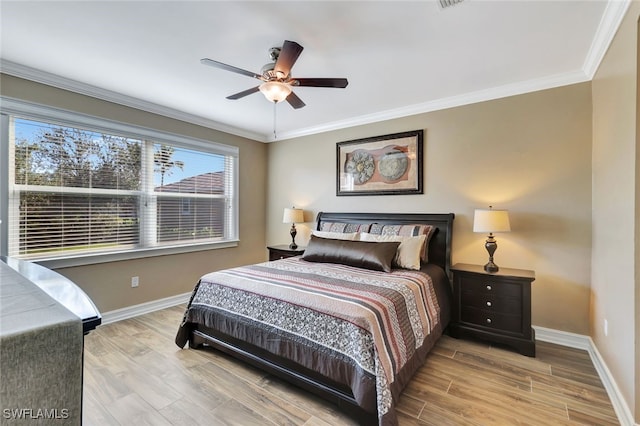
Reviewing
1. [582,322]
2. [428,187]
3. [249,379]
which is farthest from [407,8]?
[582,322]

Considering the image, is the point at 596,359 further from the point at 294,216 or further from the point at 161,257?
the point at 161,257

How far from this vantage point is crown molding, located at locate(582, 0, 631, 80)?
1.83m

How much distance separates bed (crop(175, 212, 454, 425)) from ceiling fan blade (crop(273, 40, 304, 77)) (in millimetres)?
1654

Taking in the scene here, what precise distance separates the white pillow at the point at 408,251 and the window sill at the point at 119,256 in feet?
8.61

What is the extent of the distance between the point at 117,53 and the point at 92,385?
8.69ft

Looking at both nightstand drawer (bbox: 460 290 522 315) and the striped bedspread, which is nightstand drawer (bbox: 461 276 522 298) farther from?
the striped bedspread

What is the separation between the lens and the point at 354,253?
2.97 meters

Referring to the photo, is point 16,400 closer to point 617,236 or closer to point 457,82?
point 617,236

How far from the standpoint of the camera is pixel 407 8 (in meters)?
1.91

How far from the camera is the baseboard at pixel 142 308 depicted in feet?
10.7

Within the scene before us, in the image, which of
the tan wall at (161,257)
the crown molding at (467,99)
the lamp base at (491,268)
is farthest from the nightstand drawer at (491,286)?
the tan wall at (161,257)

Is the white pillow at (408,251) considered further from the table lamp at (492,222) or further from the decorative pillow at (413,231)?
the table lamp at (492,222)

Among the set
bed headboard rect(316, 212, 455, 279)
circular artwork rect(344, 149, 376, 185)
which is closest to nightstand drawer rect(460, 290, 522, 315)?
bed headboard rect(316, 212, 455, 279)

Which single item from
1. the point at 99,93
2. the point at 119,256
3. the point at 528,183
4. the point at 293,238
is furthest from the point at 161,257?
the point at 528,183
